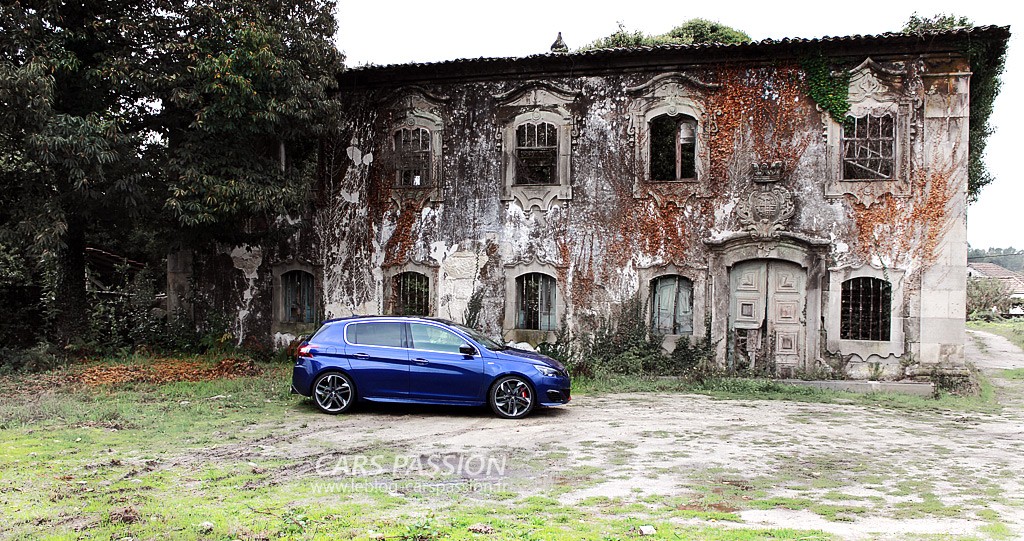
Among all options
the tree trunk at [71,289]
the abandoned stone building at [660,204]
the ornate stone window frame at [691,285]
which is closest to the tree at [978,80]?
the abandoned stone building at [660,204]

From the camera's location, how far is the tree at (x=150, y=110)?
13883 millimetres

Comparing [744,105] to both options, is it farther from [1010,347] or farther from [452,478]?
[1010,347]

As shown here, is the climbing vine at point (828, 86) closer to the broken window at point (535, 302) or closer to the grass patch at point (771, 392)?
the grass patch at point (771, 392)

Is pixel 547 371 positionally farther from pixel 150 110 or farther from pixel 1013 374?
pixel 1013 374

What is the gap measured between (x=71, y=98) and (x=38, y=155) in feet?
6.68

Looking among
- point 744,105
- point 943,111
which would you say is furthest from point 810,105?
point 943,111

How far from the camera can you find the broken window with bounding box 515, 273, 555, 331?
1728 cm

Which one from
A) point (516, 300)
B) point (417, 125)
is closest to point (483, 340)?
point (516, 300)

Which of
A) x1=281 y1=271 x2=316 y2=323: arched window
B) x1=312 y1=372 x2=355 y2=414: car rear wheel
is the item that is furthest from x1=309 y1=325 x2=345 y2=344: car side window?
x1=281 y1=271 x2=316 y2=323: arched window

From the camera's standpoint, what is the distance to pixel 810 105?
51.7 feet

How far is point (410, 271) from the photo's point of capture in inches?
707

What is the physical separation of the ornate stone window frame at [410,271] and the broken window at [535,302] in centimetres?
197

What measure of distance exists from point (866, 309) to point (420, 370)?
30.6ft

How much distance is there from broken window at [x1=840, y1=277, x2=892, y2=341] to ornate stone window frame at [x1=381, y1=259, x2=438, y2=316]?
8774 millimetres
